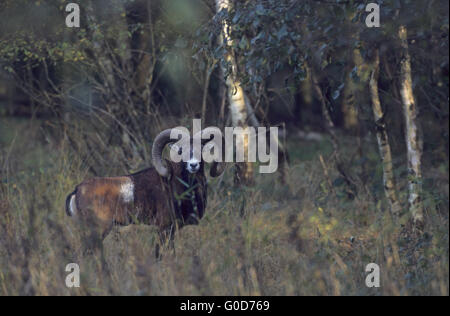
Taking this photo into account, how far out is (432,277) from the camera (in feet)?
18.1

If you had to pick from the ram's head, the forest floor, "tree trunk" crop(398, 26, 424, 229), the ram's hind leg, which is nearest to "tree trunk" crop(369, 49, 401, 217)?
the forest floor

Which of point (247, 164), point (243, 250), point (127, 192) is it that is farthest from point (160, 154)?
point (247, 164)

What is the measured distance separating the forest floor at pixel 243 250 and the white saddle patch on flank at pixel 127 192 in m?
0.36

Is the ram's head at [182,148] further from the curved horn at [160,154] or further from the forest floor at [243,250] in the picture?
the forest floor at [243,250]

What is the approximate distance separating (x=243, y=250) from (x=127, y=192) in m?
1.52

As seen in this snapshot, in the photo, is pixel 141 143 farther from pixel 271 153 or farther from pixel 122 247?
pixel 122 247

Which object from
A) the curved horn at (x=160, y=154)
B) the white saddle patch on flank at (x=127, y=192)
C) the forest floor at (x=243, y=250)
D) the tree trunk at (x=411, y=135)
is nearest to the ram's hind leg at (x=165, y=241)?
the forest floor at (x=243, y=250)

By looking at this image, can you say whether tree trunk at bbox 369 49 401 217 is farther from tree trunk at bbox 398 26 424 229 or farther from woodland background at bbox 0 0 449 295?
tree trunk at bbox 398 26 424 229

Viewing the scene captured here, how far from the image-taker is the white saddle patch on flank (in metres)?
6.59

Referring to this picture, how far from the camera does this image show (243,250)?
5.75 m

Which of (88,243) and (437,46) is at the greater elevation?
(437,46)

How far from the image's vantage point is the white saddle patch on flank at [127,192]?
21.6ft
